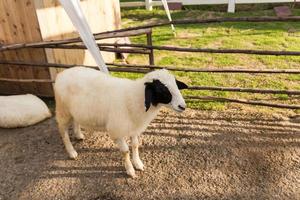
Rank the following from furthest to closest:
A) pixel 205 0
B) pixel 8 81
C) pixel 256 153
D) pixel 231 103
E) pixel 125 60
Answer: pixel 205 0, pixel 125 60, pixel 8 81, pixel 231 103, pixel 256 153

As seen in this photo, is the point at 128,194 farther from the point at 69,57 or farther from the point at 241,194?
the point at 69,57

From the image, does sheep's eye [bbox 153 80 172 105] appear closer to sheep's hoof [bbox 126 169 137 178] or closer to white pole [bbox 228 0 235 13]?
sheep's hoof [bbox 126 169 137 178]

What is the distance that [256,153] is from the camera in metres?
4.17

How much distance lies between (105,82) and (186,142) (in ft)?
4.79

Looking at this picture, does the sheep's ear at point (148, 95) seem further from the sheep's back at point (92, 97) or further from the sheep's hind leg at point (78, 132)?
the sheep's hind leg at point (78, 132)

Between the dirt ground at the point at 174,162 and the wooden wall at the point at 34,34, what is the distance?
3.71 feet

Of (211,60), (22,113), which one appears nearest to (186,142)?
(22,113)

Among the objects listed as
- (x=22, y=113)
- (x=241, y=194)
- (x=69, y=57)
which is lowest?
(x=241, y=194)

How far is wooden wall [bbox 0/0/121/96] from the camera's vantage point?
527 centimetres

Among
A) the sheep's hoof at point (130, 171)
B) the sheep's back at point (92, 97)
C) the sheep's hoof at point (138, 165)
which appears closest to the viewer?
the sheep's back at point (92, 97)

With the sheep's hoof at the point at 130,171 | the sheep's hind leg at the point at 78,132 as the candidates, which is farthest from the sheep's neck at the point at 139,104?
the sheep's hind leg at the point at 78,132

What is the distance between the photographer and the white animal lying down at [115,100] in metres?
3.23

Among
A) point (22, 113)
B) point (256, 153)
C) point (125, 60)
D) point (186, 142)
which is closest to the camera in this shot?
point (256, 153)

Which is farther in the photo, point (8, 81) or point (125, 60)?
point (125, 60)
